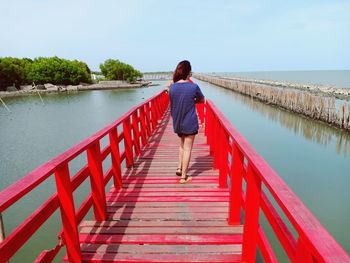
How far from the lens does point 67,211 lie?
2.51m

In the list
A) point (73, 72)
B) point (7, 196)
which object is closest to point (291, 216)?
point (7, 196)

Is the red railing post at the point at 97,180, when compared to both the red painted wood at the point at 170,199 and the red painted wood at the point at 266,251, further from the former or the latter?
the red painted wood at the point at 266,251

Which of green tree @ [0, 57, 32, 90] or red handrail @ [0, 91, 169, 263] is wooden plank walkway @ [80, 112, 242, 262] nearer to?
red handrail @ [0, 91, 169, 263]

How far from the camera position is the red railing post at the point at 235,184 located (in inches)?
122

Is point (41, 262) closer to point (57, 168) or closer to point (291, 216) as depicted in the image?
point (57, 168)

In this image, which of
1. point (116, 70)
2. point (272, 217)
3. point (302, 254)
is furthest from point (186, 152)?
point (116, 70)

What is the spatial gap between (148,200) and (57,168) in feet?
6.97

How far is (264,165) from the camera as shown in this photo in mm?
2129

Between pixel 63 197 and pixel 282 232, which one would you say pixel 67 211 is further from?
pixel 282 232

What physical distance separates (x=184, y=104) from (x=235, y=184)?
1.57 m

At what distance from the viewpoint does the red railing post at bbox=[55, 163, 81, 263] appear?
7.84 feet

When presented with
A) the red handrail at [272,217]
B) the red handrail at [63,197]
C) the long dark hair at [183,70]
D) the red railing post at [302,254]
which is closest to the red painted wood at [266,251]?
the red handrail at [272,217]

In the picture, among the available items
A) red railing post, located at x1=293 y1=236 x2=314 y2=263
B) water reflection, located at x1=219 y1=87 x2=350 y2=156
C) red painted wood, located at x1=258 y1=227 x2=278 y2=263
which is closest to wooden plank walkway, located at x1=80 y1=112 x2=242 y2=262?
red painted wood, located at x1=258 y1=227 x2=278 y2=263

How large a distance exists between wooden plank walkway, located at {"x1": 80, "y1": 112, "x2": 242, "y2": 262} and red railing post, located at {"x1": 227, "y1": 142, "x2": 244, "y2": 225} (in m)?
0.14
